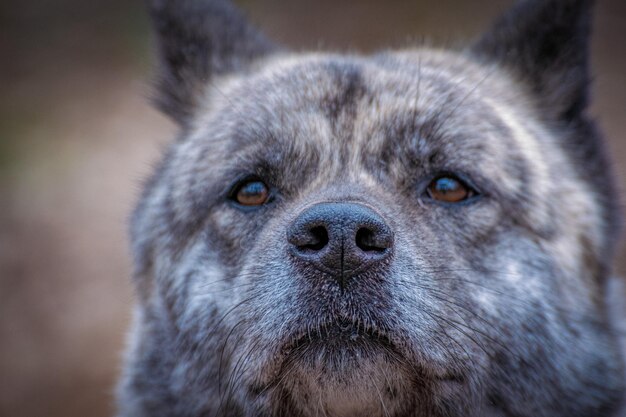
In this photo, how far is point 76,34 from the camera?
1209cm

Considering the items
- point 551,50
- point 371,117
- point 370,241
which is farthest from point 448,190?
point 551,50

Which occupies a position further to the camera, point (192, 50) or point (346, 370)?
point (192, 50)

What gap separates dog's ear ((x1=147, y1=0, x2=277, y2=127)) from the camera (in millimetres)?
4590

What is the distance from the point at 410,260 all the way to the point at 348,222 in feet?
1.12

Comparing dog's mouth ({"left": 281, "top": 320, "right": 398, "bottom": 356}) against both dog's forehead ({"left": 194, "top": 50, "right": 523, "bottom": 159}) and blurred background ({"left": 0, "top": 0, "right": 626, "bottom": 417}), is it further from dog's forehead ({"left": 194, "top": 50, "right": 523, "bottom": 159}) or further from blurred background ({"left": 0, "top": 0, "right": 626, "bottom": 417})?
blurred background ({"left": 0, "top": 0, "right": 626, "bottom": 417})

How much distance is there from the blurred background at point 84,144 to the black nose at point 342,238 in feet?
14.4

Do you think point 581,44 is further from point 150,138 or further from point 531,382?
point 150,138

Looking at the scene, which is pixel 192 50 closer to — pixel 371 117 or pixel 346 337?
pixel 371 117

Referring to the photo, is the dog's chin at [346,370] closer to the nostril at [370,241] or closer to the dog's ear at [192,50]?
the nostril at [370,241]

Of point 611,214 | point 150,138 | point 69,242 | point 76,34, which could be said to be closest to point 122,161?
point 150,138

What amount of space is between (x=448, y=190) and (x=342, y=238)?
87 centimetres

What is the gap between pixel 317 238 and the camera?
2.88 meters

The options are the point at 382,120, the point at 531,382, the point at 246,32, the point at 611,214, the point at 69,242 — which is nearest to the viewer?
the point at 531,382

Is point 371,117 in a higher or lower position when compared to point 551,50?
lower
